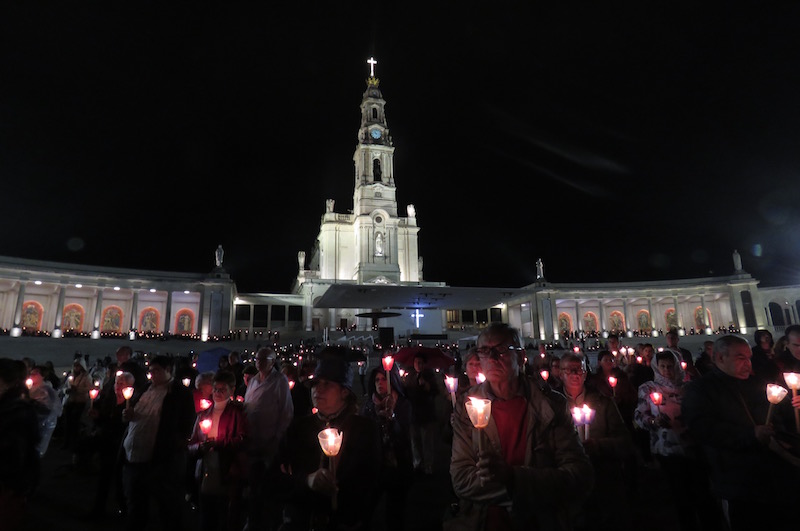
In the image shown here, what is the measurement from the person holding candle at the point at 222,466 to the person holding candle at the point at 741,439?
Result: 3667mm

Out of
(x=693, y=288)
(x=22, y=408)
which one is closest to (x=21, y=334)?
(x=22, y=408)

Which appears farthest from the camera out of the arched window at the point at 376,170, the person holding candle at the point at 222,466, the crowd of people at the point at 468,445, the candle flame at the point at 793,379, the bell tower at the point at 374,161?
the arched window at the point at 376,170

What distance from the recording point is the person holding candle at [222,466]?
3732 mm

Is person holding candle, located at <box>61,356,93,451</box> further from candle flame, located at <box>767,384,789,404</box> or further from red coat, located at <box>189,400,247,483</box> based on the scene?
candle flame, located at <box>767,384,789,404</box>

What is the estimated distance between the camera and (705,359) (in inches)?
325

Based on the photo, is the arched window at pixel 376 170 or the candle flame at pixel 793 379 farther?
the arched window at pixel 376 170

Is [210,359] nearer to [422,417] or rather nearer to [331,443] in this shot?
[422,417]

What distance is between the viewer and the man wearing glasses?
1.93 m

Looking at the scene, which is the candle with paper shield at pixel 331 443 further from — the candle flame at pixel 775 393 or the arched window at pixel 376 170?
the arched window at pixel 376 170

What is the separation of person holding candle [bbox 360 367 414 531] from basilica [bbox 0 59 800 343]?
23.3 m

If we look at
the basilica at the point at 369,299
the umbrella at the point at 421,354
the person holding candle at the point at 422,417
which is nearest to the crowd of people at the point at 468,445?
the person holding candle at the point at 422,417

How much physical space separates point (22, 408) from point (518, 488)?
3.59 metres

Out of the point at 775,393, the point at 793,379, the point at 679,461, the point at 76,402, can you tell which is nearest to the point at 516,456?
the point at 775,393

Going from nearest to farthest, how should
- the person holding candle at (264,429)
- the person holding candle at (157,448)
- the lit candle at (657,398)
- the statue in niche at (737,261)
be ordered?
the person holding candle at (264,429) → the person holding candle at (157,448) → the lit candle at (657,398) → the statue in niche at (737,261)
